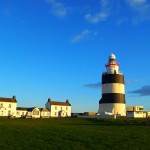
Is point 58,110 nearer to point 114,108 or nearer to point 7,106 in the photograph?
point 7,106

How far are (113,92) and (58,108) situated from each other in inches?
1533

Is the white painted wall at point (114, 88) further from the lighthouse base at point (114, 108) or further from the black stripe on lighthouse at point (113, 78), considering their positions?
the lighthouse base at point (114, 108)

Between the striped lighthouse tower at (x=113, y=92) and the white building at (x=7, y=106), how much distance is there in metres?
36.2

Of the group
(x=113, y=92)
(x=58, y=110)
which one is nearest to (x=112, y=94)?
(x=113, y=92)

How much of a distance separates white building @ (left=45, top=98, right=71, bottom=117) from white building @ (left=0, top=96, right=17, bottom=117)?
43.2 ft

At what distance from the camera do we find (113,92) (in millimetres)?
75125

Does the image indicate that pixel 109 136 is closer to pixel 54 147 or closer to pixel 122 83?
pixel 54 147

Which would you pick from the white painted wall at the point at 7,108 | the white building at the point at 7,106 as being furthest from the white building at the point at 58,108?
the white painted wall at the point at 7,108

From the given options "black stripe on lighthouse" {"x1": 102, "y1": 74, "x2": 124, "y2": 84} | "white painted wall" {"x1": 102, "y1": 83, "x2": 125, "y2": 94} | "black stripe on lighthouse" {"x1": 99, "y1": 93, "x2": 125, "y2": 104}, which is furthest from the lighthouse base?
"black stripe on lighthouse" {"x1": 102, "y1": 74, "x2": 124, "y2": 84}

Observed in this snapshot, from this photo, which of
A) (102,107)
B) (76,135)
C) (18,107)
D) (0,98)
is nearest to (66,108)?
(18,107)

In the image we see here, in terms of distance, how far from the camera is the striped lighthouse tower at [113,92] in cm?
7506

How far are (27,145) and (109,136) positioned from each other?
25.4ft

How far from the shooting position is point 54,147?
68.8ft

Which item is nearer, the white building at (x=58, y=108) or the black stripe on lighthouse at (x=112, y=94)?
the black stripe on lighthouse at (x=112, y=94)
